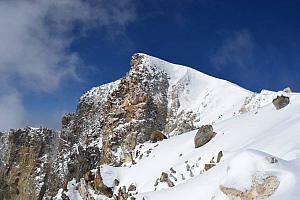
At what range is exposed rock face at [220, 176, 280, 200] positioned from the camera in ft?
35.1

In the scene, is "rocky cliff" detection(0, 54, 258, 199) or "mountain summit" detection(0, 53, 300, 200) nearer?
"mountain summit" detection(0, 53, 300, 200)

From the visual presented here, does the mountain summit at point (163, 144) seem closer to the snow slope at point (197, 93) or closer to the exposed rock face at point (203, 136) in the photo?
the exposed rock face at point (203, 136)

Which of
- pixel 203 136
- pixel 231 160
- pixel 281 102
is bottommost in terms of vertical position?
pixel 231 160

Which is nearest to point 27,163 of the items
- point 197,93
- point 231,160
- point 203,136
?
point 197,93

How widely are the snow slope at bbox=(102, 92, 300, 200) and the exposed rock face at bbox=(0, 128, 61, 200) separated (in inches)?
4181

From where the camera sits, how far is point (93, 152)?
10775 centimetres

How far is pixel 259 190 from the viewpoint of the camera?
426 inches

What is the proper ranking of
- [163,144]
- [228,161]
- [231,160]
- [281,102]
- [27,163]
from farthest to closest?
1. [27,163]
2. [163,144]
3. [281,102]
4. [228,161]
5. [231,160]

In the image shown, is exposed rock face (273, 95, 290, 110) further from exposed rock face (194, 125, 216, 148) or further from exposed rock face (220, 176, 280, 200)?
exposed rock face (220, 176, 280, 200)

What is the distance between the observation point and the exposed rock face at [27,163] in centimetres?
13638

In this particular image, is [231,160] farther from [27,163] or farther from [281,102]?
[27,163]

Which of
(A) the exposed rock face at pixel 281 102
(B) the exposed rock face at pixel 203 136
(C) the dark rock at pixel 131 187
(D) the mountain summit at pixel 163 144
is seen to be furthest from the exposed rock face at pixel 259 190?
(C) the dark rock at pixel 131 187

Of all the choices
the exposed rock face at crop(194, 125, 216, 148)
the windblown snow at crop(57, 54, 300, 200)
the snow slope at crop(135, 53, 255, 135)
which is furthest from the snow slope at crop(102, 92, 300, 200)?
the snow slope at crop(135, 53, 255, 135)

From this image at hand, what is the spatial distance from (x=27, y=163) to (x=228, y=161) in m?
134
